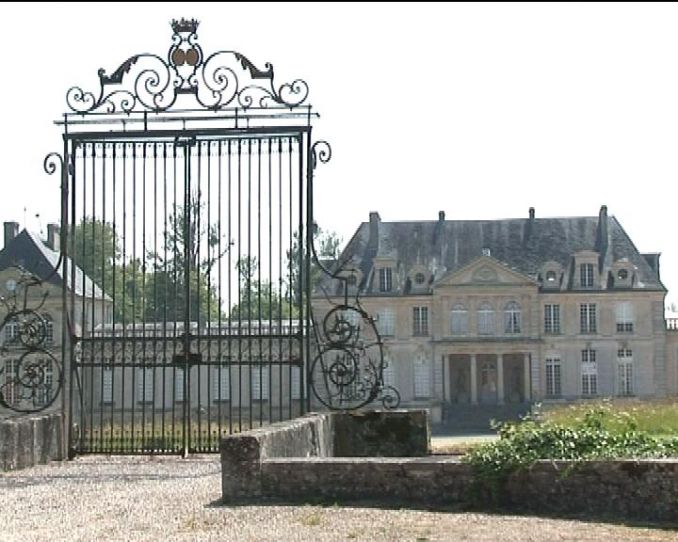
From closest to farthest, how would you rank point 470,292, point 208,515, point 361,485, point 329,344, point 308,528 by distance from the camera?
point 308,528, point 208,515, point 361,485, point 329,344, point 470,292

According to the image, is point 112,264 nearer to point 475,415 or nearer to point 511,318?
point 475,415

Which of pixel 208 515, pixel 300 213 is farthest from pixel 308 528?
pixel 300 213

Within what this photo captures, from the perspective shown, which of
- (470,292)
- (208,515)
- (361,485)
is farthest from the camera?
(470,292)

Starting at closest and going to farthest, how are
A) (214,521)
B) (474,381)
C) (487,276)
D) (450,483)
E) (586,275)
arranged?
(214,521) → (450,483) → (487,276) → (474,381) → (586,275)

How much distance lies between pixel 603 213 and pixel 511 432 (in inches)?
1741

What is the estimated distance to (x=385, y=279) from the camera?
159 feet

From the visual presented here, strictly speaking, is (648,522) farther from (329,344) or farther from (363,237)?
(363,237)

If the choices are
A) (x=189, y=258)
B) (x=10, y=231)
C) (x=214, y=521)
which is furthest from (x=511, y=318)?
(x=214, y=521)

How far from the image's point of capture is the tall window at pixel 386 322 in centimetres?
4791

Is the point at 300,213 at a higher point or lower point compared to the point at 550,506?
higher

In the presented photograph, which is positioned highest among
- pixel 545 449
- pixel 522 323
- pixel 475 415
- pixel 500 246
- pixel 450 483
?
pixel 500 246

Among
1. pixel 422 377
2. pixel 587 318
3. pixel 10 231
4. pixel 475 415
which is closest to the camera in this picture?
pixel 10 231

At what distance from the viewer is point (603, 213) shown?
50.3 metres

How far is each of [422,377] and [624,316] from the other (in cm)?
917
